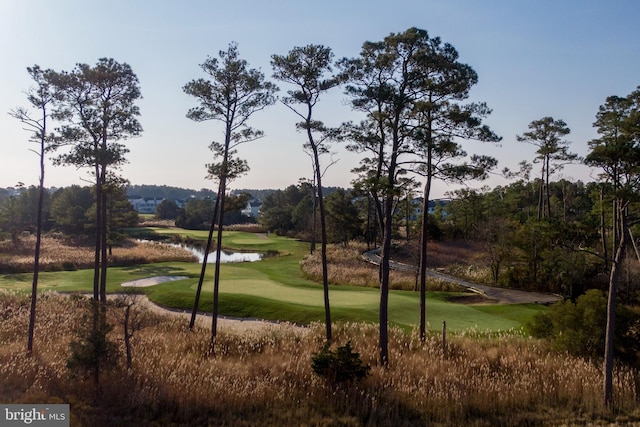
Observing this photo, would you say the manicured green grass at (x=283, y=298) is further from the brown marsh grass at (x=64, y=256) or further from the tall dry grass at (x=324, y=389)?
the tall dry grass at (x=324, y=389)

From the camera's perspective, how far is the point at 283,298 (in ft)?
72.0

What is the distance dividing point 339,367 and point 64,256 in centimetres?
3328

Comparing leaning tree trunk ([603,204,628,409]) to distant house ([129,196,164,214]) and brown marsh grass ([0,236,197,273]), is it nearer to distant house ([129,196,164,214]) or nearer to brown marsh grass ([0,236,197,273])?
brown marsh grass ([0,236,197,273])

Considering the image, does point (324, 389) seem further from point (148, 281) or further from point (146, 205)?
point (146, 205)

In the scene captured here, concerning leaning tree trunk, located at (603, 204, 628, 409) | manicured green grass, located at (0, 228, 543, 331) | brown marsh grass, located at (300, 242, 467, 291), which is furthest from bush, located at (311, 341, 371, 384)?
brown marsh grass, located at (300, 242, 467, 291)

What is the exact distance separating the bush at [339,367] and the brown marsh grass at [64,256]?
96.0 ft

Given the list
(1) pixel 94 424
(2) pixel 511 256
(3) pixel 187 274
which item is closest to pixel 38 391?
(1) pixel 94 424

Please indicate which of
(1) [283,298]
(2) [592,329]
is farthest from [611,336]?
(1) [283,298]

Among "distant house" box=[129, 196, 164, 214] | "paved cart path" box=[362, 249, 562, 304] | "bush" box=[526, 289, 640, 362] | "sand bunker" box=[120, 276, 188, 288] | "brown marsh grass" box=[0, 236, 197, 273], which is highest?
"distant house" box=[129, 196, 164, 214]

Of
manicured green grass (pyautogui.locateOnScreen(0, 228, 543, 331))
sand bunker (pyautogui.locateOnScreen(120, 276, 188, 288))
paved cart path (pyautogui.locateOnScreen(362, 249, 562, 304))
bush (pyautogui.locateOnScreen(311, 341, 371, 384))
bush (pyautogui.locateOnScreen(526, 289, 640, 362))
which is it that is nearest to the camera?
bush (pyautogui.locateOnScreen(311, 341, 371, 384))

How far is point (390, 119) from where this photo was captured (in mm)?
12484

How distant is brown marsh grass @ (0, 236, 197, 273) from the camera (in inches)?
1263

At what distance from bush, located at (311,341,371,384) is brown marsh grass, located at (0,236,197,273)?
29250 mm

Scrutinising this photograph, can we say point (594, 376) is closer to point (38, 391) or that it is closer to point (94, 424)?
point (94, 424)
